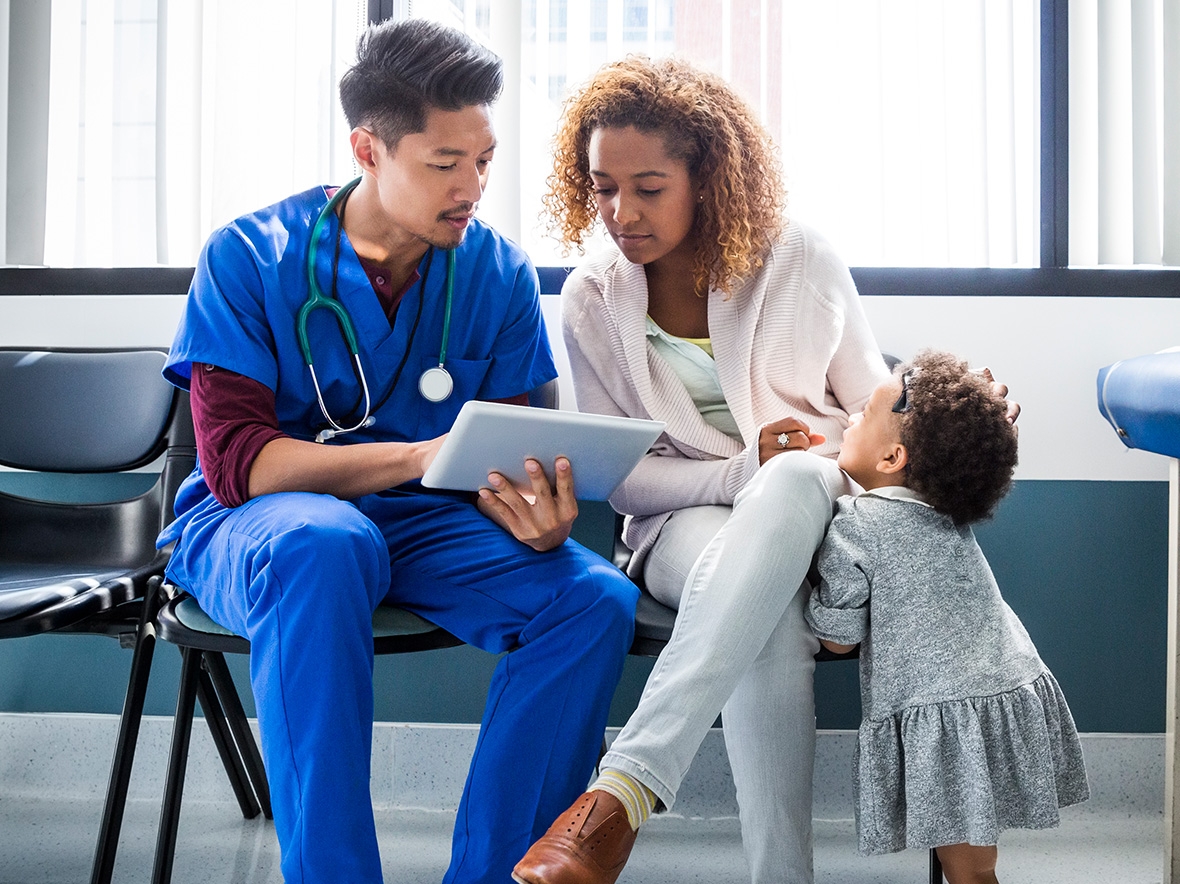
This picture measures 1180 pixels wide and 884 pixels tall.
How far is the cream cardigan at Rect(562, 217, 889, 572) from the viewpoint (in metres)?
1.48

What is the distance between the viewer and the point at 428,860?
5.27ft

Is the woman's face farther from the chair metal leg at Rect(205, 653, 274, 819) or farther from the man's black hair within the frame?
the chair metal leg at Rect(205, 653, 274, 819)

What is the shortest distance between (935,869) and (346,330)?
3.54ft

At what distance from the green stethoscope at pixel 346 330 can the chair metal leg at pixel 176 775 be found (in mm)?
398

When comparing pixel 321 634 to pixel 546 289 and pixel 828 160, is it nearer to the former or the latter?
pixel 546 289

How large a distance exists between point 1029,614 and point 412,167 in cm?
141

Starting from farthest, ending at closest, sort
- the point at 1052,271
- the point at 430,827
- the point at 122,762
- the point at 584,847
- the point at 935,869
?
the point at 1052,271
the point at 430,827
the point at 122,762
the point at 935,869
the point at 584,847

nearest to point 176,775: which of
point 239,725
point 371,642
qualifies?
point 239,725

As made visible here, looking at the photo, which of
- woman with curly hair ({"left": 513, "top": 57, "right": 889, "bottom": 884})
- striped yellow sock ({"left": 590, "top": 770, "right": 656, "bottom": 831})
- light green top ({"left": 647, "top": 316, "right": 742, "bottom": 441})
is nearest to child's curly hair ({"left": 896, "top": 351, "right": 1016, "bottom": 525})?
woman with curly hair ({"left": 513, "top": 57, "right": 889, "bottom": 884})

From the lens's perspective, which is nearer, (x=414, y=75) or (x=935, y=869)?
(x=935, y=869)

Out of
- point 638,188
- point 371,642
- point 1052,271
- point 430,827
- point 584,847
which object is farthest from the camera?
point 1052,271

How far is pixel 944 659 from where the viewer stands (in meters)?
1.13

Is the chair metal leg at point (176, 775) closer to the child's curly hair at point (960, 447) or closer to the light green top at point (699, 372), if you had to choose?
the light green top at point (699, 372)

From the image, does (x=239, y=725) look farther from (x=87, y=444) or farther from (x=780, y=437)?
(x=780, y=437)
